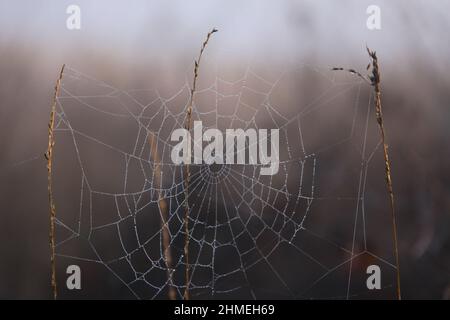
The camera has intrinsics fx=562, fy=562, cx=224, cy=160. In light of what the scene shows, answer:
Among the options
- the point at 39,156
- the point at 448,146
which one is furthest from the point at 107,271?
the point at 448,146

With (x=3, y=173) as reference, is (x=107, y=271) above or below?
below

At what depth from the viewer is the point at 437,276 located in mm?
3207

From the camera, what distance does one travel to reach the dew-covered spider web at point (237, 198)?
3.23 metres

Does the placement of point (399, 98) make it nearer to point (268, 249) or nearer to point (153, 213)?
point (268, 249)

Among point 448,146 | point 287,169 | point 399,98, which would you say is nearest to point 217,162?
point 287,169

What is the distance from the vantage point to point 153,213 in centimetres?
330

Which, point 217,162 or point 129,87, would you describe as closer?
point 129,87

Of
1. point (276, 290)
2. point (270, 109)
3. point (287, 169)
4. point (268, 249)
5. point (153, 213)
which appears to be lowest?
point (276, 290)

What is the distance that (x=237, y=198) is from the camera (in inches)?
133

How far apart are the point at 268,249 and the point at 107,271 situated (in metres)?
0.96

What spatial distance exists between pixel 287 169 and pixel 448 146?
0.94 metres

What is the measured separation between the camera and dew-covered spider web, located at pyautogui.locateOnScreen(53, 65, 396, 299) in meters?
3.23

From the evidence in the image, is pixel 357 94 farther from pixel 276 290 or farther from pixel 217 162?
pixel 276 290

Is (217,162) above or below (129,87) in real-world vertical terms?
below
